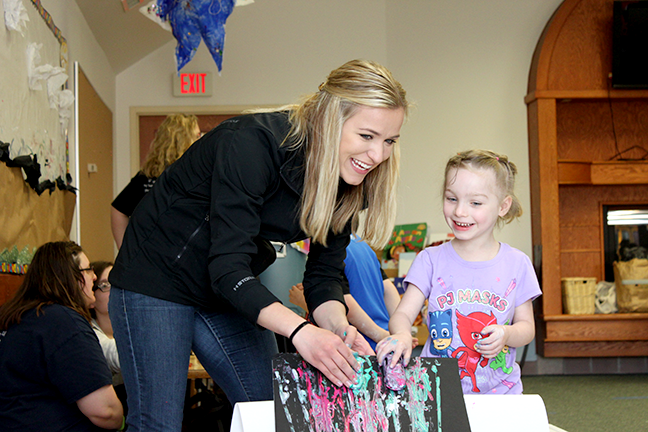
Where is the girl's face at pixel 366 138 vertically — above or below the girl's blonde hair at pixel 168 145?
below

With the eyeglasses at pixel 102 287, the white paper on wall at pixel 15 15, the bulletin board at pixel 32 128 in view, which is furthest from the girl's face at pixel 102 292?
the white paper on wall at pixel 15 15

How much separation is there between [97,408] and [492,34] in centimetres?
429

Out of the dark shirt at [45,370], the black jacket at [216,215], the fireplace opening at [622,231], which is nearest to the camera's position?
the black jacket at [216,215]

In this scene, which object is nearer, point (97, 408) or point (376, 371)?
point (376, 371)

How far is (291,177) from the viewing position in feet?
4.36

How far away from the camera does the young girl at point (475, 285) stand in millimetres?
1482

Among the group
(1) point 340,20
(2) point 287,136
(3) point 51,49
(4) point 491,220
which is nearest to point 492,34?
(1) point 340,20

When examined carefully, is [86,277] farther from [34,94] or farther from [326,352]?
[326,352]

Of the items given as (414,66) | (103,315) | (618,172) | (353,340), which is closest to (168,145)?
(103,315)

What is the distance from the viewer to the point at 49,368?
5.66ft

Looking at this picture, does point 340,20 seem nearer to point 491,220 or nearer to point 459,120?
point 459,120

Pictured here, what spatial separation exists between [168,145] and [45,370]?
1.26 metres

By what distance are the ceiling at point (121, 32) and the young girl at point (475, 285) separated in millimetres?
2843

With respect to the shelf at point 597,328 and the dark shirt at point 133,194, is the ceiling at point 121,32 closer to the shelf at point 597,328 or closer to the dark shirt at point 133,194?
the dark shirt at point 133,194
